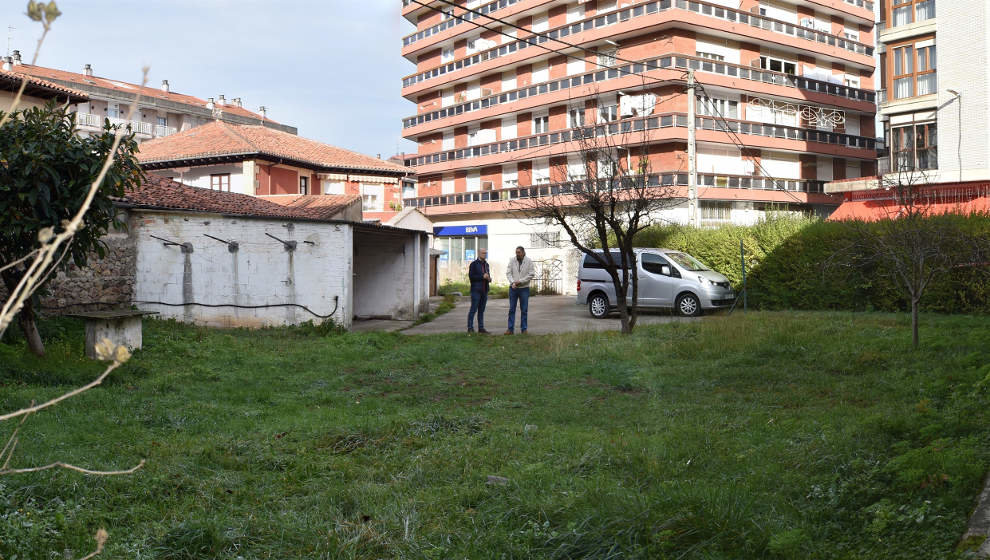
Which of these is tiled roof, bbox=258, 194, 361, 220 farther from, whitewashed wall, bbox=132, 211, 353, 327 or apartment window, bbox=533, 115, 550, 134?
apartment window, bbox=533, 115, 550, 134

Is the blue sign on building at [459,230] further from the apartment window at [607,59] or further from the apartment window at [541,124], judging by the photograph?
the apartment window at [607,59]

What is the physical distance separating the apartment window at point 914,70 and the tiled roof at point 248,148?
2434 centimetres

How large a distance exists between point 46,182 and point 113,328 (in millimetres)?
2314

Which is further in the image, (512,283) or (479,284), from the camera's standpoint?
(479,284)

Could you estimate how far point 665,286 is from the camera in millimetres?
20484

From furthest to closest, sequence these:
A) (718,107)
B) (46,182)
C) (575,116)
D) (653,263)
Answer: (575,116) → (718,107) → (653,263) → (46,182)

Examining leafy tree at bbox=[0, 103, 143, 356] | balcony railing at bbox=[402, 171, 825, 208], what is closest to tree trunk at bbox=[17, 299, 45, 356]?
A: leafy tree at bbox=[0, 103, 143, 356]

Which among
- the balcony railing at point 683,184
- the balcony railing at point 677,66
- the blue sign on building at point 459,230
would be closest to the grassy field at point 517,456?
the balcony railing at point 683,184

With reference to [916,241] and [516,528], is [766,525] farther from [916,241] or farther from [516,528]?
[916,241]

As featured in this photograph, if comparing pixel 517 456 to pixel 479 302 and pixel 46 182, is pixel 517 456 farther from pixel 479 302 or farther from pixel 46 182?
pixel 479 302

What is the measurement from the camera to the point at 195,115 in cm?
6488

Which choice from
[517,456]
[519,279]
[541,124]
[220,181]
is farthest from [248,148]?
[517,456]

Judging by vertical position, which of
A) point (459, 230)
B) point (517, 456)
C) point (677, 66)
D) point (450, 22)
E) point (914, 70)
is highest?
point (450, 22)

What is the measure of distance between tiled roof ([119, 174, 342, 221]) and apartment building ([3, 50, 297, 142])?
28755 millimetres
